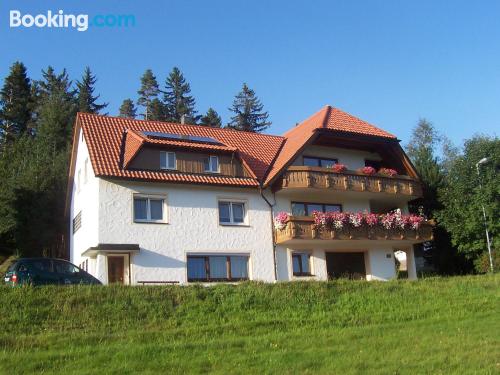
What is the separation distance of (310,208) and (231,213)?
464cm

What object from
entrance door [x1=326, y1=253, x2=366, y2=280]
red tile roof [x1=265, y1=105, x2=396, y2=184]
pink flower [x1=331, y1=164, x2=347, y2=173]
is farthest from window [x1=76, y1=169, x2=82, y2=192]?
entrance door [x1=326, y1=253, x2=366, y2=280]

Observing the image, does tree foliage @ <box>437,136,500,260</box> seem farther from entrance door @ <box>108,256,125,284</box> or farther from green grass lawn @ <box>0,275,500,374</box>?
entrance door @ <box>108,256,125,284</box>

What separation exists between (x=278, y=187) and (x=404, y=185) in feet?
24.2

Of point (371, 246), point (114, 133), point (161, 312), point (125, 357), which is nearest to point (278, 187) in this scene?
point (371, 246)

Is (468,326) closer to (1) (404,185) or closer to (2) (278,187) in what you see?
(2) (278,187)

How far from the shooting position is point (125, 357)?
523 inches

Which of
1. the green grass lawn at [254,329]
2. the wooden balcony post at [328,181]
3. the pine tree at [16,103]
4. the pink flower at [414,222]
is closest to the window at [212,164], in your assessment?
the wooden balcony post at [328,181]

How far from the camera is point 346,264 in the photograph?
108 ft

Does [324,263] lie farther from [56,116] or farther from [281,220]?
[56,116]

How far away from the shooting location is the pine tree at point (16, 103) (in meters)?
63.0

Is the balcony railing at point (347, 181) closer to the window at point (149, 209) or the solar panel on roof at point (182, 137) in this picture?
the solar panel on roof at point (182, 137)

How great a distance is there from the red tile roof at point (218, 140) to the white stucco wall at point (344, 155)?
0.97m

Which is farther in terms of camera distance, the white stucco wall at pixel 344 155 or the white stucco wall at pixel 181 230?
the white stucco wall at pixel 344 155

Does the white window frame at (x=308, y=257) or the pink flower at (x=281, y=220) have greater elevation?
the pink flower at (x=281, y=220)
